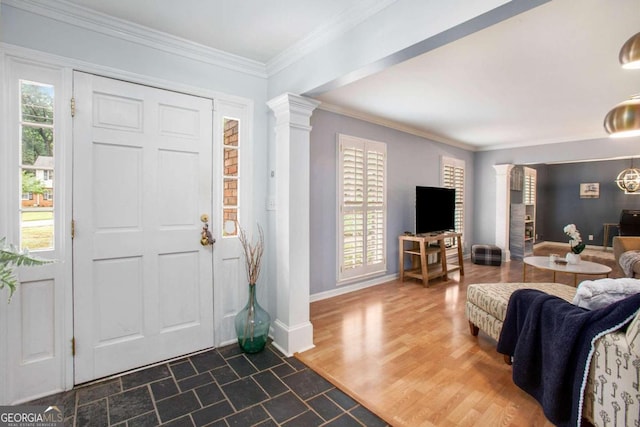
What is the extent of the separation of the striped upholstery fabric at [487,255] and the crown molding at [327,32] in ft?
17.3

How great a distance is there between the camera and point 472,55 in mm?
2520

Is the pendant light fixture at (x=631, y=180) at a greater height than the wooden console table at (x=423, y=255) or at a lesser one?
greater

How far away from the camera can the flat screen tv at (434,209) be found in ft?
15.5

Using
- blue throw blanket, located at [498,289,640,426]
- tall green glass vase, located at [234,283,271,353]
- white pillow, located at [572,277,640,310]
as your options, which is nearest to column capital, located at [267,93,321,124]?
tall green glass vase, located at [234,283,271,353]

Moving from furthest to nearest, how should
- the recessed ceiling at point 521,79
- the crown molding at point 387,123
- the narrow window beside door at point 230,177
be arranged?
the crown molding at point 387,123 → the narrow window beside door at point 230,177 → the recessed ceiling at point 521,79

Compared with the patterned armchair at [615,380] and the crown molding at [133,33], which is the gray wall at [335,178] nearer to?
the crown molding at [133,33]

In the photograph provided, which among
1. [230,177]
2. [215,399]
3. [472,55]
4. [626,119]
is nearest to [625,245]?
[626,119]

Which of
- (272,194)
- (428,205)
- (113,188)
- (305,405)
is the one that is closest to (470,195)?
(428,205)

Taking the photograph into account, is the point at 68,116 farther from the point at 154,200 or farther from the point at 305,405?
the point at 305,405

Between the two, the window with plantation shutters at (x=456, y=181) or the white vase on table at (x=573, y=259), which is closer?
the white vase on table at (x=573, y=259)

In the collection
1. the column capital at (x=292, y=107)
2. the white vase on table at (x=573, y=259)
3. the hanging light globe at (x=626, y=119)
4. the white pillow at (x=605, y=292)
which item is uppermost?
the column capital at (x=292, y=107)

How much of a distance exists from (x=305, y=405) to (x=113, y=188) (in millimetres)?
1973

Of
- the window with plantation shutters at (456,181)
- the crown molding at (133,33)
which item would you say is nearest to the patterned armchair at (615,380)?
the crown molding at (133,33)

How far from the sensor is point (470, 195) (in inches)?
267
